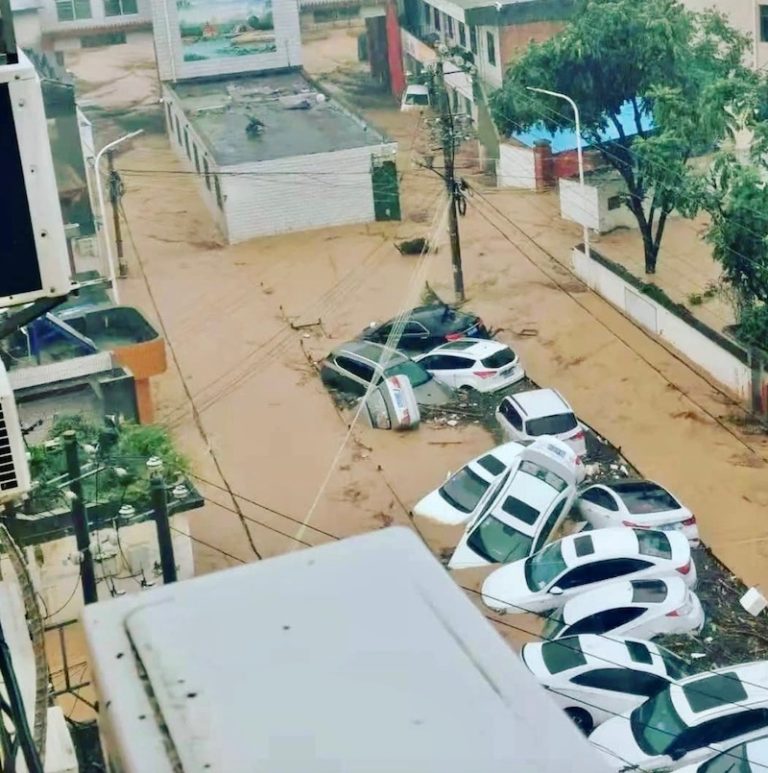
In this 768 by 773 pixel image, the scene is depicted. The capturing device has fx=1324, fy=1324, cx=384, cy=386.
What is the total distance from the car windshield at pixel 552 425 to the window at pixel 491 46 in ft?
33.4

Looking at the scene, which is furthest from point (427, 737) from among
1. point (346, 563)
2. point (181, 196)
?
point (181, 196)

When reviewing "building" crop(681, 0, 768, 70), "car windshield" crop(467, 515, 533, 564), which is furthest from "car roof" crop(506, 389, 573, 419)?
"building" crop(681, 0, 768, 70)

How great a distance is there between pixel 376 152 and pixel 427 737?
15607mm

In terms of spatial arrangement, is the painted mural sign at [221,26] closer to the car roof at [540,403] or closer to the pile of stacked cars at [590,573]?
the pile of stacked cars at [590,573]

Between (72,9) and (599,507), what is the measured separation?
17.4 meters

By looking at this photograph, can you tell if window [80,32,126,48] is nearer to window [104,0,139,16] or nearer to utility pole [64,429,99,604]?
window [104,0,139,16]

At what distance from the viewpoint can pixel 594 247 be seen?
15.0 metres

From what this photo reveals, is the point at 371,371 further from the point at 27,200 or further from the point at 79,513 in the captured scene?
the point at 27,200

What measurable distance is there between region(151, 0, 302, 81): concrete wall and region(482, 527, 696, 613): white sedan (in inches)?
576

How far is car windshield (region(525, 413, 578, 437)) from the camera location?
34.0ft

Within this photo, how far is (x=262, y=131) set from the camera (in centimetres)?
1786

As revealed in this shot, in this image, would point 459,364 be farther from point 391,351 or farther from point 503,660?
point 503,660

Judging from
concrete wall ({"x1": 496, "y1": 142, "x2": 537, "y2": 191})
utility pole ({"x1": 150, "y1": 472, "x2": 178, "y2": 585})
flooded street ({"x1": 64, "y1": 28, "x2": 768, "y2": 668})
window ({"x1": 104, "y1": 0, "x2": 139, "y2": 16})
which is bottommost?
flooded street ({"x1": 64, "y1": 28, "x2": 768, "y2": 668})

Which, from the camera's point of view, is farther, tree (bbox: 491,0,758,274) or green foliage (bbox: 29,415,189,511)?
tree (bbox: 491,0,758,274)
